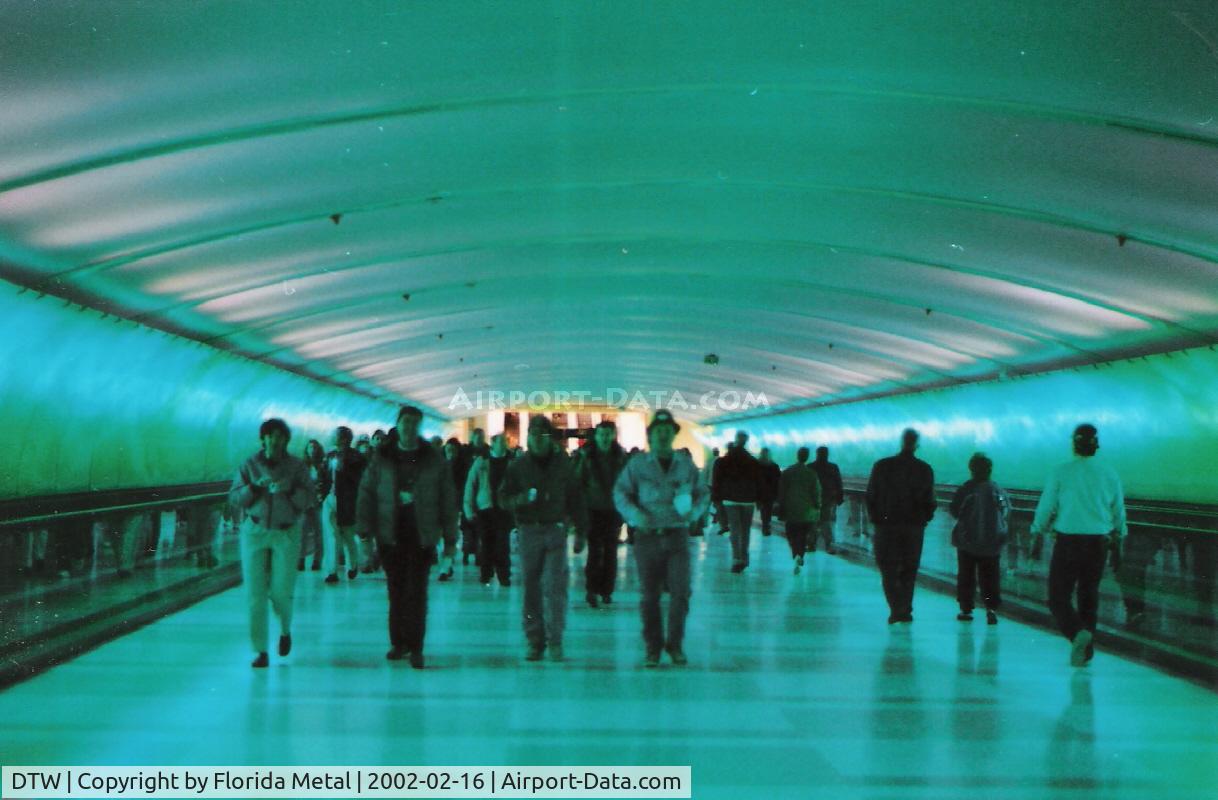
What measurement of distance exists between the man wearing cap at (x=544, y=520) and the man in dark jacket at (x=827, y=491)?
1035cm

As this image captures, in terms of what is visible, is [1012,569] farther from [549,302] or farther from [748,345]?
[748,345]

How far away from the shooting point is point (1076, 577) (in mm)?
9852

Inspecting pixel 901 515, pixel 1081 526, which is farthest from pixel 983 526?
pixel 1081 526

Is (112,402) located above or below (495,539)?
above

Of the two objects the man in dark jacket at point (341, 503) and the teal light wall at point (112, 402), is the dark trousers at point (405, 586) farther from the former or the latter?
the teal light wall at point (112, 402)

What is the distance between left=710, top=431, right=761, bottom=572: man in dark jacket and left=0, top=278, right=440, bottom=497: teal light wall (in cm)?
804

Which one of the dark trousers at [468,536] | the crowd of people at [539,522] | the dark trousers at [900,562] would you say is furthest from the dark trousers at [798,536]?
the crowd of people at [539,522]

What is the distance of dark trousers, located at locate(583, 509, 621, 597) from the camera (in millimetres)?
13945

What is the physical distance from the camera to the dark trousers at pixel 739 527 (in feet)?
60.3

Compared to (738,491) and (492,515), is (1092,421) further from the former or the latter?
(492,515)

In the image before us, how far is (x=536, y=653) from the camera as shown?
1002 cm

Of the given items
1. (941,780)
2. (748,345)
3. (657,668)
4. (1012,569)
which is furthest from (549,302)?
(941,780)

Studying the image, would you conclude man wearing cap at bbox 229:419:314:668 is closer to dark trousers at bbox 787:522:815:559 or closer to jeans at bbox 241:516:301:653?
jeans at bbox 241:516:301:653

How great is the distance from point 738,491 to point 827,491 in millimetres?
3731
